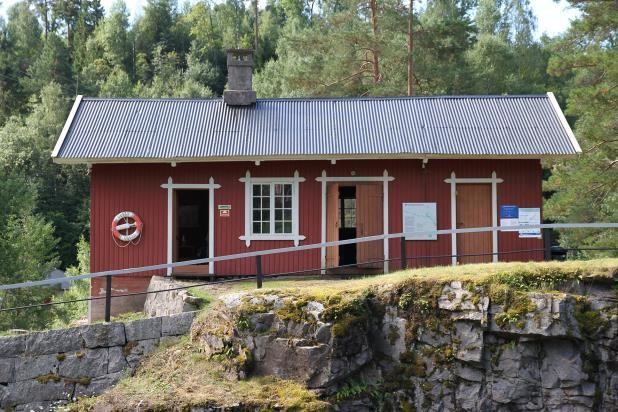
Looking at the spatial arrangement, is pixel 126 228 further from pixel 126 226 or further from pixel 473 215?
pixel 473 215

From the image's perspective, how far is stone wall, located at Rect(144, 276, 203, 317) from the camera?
13398mm

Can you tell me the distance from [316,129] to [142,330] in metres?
6.59

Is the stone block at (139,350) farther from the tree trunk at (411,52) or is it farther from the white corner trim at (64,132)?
the tree trunk at (411,52)

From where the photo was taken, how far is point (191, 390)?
11.4 m

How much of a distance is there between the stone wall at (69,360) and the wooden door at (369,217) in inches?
213

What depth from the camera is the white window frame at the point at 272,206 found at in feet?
55.1

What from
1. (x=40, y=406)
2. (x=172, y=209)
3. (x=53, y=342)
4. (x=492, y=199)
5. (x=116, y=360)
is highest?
(x=492, y=199)

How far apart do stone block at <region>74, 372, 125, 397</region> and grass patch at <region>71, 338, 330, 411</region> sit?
0.17 metres

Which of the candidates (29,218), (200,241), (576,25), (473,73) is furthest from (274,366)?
(29,218)

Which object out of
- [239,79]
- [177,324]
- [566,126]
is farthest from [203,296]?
[566,126]

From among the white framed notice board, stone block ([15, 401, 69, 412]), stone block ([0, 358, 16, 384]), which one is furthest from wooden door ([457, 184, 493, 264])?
stone block ([0, 358, 16, 384])

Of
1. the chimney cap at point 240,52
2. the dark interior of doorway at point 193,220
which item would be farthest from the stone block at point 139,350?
the chimney cap at point 240,52

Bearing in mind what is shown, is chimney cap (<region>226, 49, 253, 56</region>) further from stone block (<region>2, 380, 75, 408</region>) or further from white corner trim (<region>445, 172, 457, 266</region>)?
stone block (<region>2, 380, 75, 408</region>)

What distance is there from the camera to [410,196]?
1681 cm
